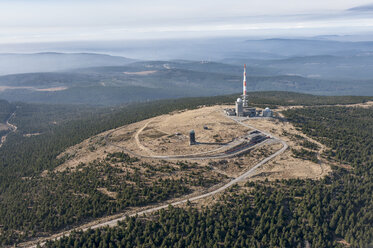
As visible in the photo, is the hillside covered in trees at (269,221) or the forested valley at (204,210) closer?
the hillside covered in trees at (269,221)

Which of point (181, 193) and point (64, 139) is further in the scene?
point (64, 139)

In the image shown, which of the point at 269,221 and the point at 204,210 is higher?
the point at 204,210

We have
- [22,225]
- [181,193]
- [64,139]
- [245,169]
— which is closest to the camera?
[22,225]

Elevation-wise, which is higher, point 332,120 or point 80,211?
point 332,120

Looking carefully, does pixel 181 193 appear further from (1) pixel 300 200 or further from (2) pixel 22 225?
(2) pixel 22 225

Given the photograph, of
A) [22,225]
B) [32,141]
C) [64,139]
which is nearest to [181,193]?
→ [22,225]

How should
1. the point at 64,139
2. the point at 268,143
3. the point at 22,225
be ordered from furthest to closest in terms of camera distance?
the point at 64,139 < the point at 268,143 < the point at 22,225

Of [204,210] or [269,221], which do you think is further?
[204,210]

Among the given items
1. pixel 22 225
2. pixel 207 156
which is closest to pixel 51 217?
pixel 22 225

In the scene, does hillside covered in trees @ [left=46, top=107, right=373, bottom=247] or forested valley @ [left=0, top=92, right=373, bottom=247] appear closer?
hillside covered in trees @ [left=46, top=107, right=373, bottom=247]
